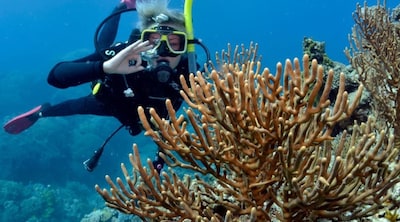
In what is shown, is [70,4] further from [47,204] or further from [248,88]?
[248,88]

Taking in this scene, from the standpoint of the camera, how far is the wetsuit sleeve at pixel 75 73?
492 centimetres

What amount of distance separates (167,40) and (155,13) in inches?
32.8

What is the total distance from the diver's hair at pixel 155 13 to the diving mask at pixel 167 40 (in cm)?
26

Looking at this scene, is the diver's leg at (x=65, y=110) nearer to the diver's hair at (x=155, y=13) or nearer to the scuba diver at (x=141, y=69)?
the scuba diver at (x=141, y=69)

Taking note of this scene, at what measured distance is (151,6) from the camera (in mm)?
5762

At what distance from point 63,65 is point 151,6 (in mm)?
1669

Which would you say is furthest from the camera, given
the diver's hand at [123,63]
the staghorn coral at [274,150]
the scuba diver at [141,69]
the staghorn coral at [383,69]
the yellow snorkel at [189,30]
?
the yellow snorkel at [189,30]

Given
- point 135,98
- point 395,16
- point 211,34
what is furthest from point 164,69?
point 211,34

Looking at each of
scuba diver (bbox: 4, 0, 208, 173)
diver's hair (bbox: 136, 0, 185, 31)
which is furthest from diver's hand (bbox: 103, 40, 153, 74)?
diver's hair (bbox: 136, 0, 185, 31)

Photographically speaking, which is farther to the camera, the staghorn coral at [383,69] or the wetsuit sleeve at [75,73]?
the wetsuit sleeve at [75,73]

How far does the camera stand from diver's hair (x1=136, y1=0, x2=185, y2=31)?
545 cm

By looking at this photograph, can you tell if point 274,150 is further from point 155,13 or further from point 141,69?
point 155,13

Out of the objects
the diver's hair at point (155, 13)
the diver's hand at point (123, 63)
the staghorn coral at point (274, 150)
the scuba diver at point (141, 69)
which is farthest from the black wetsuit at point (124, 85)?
the staghorn coral at point (274, 150)

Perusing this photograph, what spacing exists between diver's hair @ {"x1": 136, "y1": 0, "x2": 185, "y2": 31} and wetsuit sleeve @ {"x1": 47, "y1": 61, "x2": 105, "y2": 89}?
3.81 feet
